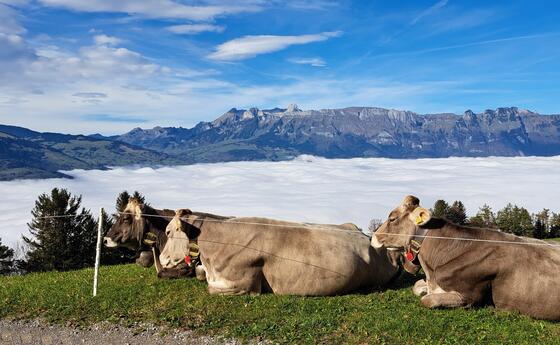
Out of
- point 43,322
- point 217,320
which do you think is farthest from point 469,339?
point 43,322

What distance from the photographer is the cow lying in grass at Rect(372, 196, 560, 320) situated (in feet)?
40.8

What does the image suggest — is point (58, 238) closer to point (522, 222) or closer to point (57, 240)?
point (57, 240)

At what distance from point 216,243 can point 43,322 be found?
5.46 meters

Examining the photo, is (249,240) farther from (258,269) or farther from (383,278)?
(383,278)

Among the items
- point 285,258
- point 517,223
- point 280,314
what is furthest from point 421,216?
point 517,223

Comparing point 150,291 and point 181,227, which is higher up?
point 181,227

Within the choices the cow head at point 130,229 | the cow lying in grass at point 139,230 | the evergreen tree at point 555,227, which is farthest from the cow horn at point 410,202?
the evergreen tree at point 555,227

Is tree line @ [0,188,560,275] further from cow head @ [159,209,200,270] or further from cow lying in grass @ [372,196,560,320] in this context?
cow lying in grass @ [372,196,560,320]

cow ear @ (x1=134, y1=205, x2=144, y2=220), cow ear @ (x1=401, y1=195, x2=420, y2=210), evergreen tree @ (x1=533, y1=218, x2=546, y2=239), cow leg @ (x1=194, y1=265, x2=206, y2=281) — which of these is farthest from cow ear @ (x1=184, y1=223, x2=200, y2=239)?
evergreen tree @ (x1=533, y1=218, x2=546, y2=239)

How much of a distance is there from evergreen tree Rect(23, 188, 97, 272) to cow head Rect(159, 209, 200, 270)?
56.0 metres

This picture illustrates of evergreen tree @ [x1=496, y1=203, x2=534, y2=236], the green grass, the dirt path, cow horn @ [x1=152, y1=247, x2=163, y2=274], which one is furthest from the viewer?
evergreen tree @ [x1=496, y1=203, x2=534, y2=236]

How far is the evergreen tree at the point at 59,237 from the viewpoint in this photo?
68.3 metres

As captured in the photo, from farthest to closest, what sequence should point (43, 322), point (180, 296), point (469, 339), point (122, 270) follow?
point (122, 270)
point (180, 296)
point (43, 322)
point (469, 339)

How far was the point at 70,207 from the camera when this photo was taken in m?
74.9
